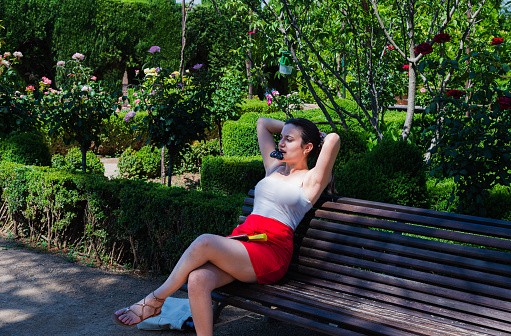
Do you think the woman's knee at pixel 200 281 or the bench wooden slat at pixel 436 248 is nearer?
the bench wooden slat at pixel 436 248

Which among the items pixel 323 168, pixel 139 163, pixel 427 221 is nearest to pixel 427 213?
pixel 427 221

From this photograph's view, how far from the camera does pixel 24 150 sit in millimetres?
6051

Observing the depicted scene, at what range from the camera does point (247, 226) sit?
2.91 meters

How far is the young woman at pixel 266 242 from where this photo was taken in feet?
8.54

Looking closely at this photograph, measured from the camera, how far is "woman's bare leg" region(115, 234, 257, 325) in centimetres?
261

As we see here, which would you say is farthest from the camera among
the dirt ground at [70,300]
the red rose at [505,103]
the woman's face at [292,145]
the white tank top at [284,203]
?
the red rose at [505,103]

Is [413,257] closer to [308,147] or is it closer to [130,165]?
[308,147]

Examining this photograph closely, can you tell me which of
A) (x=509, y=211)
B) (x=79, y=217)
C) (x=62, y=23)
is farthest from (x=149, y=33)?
(x=509, y=211)

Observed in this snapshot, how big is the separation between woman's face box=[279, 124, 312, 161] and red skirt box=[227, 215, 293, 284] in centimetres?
46

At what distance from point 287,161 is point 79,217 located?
2707mm

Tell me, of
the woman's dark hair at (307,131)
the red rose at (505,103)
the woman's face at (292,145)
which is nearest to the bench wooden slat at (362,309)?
the woman's face at (292,145)

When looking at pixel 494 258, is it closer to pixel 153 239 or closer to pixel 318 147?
pixel 318 147

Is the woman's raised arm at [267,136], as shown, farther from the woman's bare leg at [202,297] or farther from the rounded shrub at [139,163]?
the rounded shrub at [139,163]

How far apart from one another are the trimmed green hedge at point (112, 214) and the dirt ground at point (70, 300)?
24 centimetres
